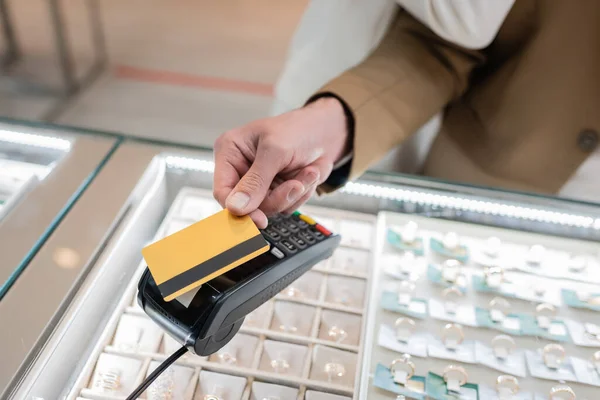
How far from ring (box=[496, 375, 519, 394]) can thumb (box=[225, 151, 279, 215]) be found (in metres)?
0.29

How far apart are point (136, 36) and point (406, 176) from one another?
247cm

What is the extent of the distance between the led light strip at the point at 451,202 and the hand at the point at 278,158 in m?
0.06

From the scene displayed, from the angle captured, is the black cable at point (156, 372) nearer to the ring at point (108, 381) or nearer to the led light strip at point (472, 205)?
the ring at point (108, 381)

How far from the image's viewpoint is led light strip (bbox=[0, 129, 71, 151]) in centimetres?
75

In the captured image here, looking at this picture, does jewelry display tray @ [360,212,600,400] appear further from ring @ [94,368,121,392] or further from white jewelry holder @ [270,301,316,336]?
ring @ [94,368,121,392]

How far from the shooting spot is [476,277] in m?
0.66

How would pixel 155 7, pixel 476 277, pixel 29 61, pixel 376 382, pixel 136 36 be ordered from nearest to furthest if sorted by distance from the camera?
pixel 376 382 → pixel 476 277 → pixel 29 61 → pixel 136 36 → pixel 155 7

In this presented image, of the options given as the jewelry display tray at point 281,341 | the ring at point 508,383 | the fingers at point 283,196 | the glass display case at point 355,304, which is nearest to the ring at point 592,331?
the glass display case at point 355,304

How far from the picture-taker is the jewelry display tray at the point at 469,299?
0.55 meters

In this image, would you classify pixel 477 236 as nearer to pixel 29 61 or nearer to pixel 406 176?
pixel 406 176

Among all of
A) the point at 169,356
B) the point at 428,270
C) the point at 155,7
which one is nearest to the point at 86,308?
the point at 169,356

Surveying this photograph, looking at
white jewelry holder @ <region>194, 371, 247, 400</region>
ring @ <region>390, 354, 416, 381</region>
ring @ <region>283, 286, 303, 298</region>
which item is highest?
ring @ <region>283, 286, 303, 298</region>

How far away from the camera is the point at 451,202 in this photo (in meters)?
0.72

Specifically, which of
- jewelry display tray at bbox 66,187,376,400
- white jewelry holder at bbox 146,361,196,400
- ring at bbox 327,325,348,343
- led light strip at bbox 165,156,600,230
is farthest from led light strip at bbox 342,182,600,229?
white jewelry holder at bbox 146,361,196,400
